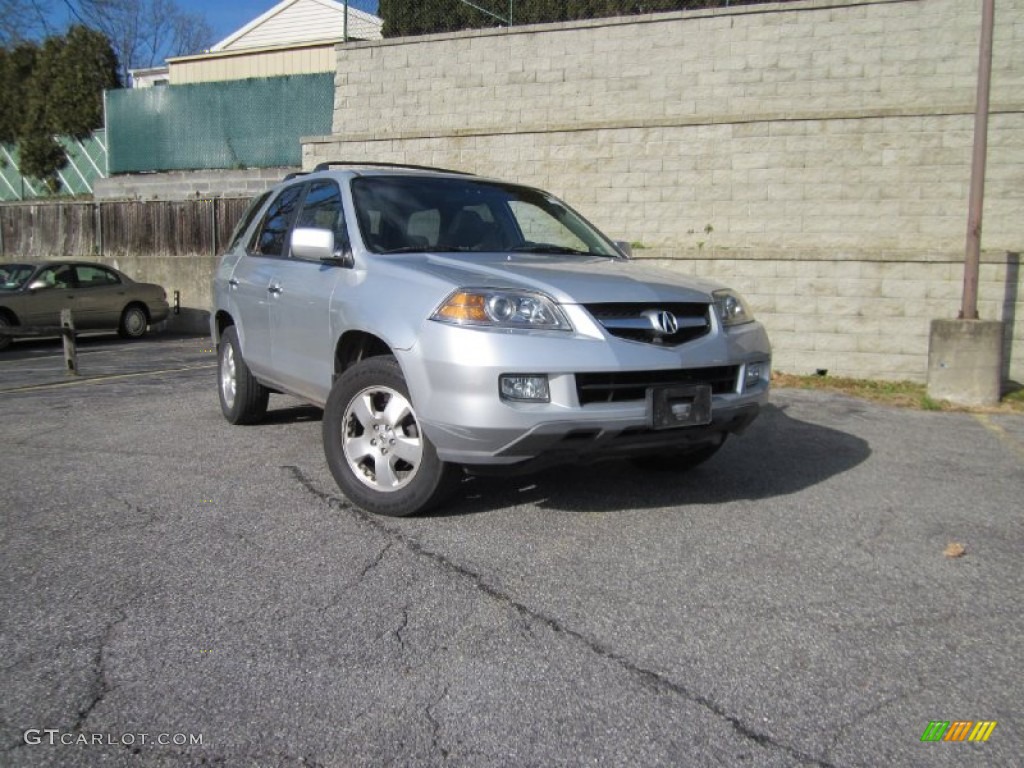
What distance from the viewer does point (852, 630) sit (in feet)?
10.2

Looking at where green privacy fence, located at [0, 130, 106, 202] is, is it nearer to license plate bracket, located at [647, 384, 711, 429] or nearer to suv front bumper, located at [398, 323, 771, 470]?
suv front bumper, located at [398, 323, 771, 470]

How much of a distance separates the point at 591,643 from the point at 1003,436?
5841 mm

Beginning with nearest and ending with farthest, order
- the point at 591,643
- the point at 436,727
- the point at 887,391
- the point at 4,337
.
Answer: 1. the point at 436,727
2. the point at 591,643
3. the point at 887,391
4. the point at 4,337

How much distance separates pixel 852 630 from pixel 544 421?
1479mm

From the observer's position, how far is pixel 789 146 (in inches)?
443

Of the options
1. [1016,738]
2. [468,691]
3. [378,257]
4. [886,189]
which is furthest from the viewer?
[886,189]

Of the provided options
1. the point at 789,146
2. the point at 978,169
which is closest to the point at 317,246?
the point at 978,169

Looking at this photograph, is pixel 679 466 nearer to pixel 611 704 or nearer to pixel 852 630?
pixel 852 630

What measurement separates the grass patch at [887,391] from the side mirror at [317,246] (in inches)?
257

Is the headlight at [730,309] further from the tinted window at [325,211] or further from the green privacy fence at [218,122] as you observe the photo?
the green privacy fence at [218,122]

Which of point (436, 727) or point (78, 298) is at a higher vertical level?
point (78, 298)

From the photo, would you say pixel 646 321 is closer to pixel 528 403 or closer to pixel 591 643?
pixel 528 403

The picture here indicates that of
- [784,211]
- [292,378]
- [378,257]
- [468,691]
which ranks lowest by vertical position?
[468,691]

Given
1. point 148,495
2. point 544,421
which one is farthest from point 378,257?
point 148,495
